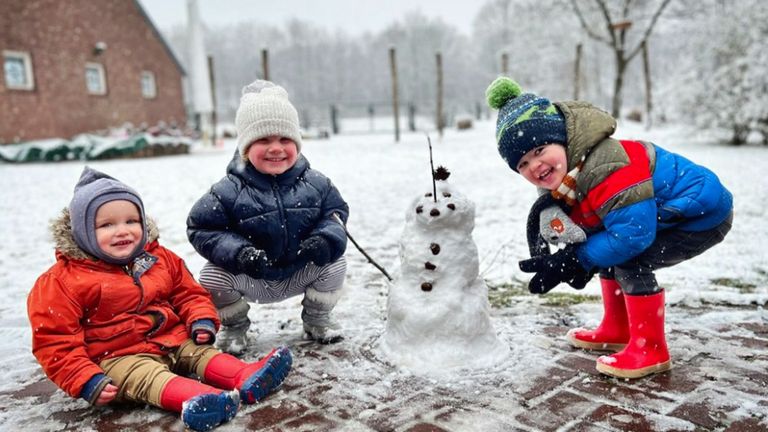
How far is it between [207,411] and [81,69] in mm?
20889

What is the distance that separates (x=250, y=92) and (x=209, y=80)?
1630 cm

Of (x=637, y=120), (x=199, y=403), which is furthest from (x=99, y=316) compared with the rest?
(x=637, y=120)

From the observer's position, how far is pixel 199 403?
2115 millimetres

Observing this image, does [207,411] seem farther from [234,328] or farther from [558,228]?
[558,228]

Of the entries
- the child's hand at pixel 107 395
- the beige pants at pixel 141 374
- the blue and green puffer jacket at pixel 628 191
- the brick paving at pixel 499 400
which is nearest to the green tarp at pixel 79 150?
the brick paving at pixel 499 400

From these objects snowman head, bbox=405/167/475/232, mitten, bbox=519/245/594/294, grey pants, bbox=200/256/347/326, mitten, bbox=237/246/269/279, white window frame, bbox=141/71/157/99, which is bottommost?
grey pants, bbox=200/256/347/326

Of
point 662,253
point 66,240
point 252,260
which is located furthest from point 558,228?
point 66,240

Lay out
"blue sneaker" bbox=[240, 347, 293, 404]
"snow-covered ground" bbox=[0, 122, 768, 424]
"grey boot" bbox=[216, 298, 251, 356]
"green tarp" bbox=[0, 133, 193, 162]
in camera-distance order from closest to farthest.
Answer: "blue sneaker" bbox=[240, 347, 293, 404] → "grey boot" bbox=[216, 298, 251, 356] → "snow-covered ground" bbox=[0, 122, 768, 424] → "green tarp" bbox=[0, 133, 193, 162]

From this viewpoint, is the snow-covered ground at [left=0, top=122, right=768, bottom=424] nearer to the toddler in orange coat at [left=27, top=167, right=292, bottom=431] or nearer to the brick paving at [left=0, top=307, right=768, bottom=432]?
the brick paving at [left=0, top=307, right=768, bottom=432]

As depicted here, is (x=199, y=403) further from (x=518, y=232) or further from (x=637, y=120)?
(x=637, y=120)

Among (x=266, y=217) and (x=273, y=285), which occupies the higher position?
(x=266, y=217)

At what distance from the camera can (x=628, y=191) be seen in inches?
92.3

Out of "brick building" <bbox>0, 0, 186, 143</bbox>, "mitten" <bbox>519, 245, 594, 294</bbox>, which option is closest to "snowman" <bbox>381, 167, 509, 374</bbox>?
"mitten" <bbox>519, 245, 594, 294</bbox>

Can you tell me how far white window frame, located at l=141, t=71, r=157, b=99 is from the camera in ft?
76.6
